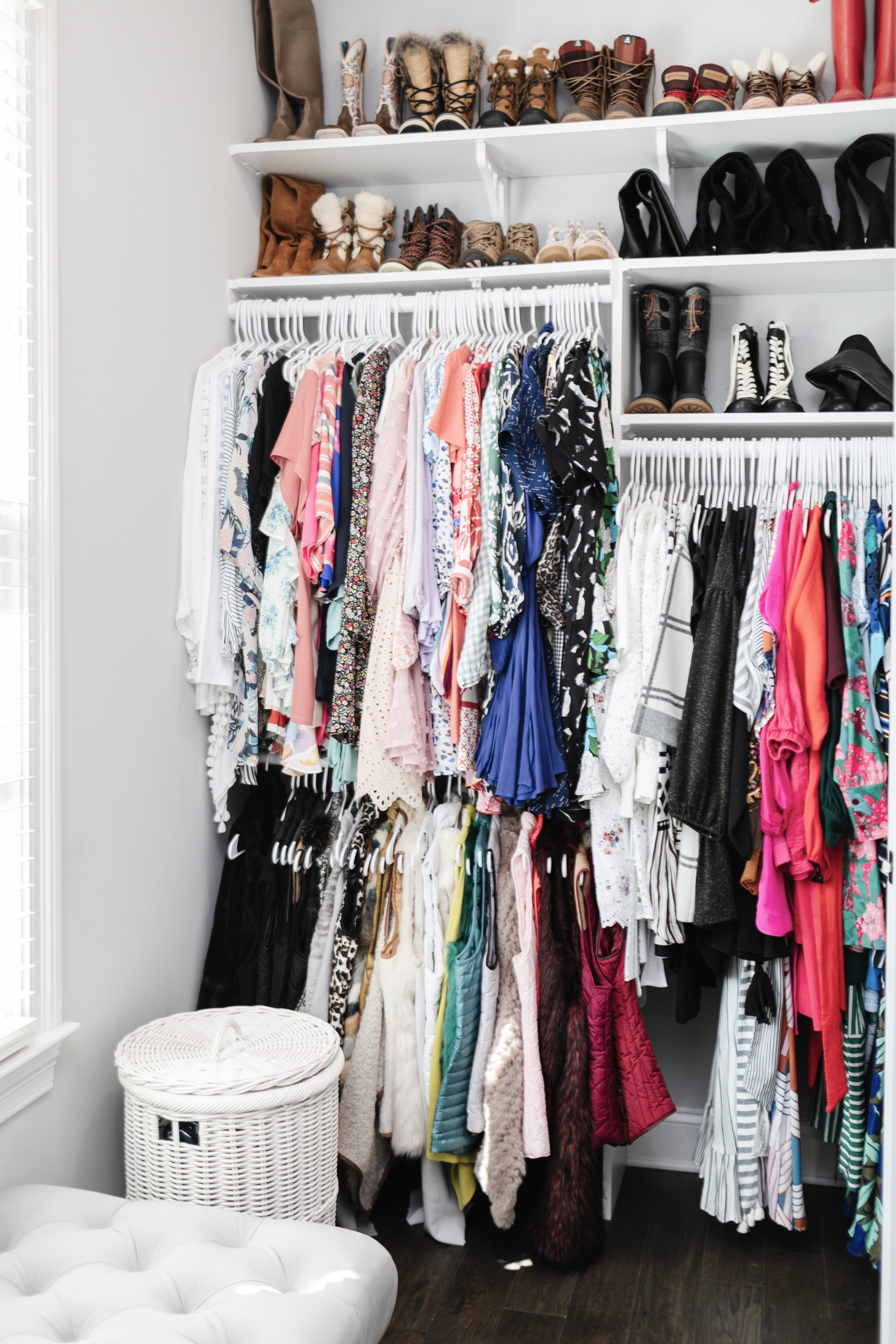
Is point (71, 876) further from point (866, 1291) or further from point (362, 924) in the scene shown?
→ point (866, 1291)

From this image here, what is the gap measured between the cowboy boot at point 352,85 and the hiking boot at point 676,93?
729mm

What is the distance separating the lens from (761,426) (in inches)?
97.6

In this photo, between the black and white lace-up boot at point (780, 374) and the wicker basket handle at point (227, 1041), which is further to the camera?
the black and white lace-up boot at point (780, 374)

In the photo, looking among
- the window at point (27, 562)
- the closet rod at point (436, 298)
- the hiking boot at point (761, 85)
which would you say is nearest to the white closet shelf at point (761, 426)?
the closet rod at point (436, 298)

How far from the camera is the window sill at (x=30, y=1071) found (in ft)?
5.82

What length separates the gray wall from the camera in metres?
1.97

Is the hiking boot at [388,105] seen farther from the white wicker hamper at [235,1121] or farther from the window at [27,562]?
the white wicker hamper at [235,1121]

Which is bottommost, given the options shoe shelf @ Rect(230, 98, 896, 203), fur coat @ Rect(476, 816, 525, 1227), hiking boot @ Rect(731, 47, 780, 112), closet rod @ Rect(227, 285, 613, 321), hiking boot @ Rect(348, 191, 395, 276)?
fur coat @ Rect(476, 816, 525, 1227)

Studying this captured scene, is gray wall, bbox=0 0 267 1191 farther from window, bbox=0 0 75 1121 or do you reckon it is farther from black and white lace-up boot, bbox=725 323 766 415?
black and white lace-up boot, bbox=725 323 766 415

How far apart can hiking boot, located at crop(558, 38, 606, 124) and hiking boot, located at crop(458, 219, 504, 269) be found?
281 mm

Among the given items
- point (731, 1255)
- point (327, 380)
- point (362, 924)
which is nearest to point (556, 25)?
point (327, 380)

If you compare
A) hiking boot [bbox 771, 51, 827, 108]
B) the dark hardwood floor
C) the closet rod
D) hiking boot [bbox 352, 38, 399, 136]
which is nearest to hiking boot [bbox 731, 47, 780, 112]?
hiking boot [bbox 771, 51, 827, 108]

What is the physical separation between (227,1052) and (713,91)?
2272 mm

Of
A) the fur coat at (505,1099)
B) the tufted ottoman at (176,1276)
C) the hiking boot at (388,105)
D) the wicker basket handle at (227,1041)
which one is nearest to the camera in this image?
the tufted ottoman at (176,1276)
